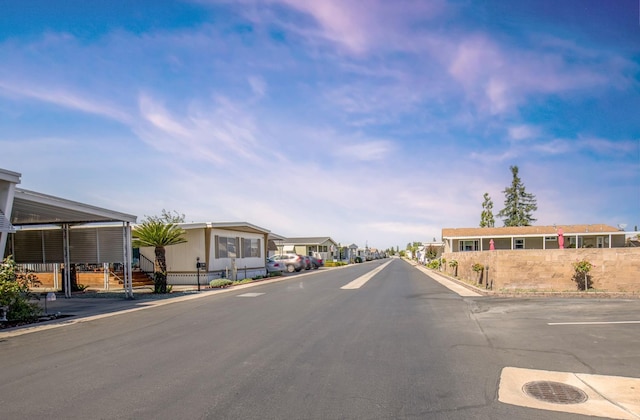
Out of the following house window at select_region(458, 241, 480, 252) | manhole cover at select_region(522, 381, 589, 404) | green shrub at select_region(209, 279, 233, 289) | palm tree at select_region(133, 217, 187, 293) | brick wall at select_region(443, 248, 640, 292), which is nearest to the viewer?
manhole cover at select_region(522, 381, 589, 404)

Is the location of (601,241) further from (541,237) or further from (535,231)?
(535,231)

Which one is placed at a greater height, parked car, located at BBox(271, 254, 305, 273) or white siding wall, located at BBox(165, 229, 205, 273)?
white siding wall, located at BBox(165, 229, 205, 273)

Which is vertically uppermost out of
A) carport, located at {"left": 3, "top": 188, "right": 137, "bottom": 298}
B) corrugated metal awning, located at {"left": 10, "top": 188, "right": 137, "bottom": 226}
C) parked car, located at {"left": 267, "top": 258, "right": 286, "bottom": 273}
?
corrugated metal awning, located at {"left": 10, "top": 188, "right": 137, "bottom": 226}

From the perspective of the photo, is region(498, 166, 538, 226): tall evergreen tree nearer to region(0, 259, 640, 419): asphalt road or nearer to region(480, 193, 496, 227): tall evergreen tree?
region(480, 193, 496, 227): tall evergreen tree

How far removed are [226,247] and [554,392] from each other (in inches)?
903

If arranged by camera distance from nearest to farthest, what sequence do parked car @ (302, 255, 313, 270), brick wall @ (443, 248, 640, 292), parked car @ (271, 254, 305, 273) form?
brick wall @ (443, 248, 640, 292)
parked car @ (271, 254, 305, 273)
parked car @ (302, 255, 313, 270)

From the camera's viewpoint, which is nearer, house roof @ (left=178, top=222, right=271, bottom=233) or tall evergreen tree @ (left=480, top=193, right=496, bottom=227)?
house roof @ (left=178, top=222, right=271, bottom=233)

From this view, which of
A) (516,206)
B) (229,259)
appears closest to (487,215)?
(516,206)

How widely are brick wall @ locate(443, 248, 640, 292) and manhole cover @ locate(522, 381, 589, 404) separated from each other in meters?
11.4

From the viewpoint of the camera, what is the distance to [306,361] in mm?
6484

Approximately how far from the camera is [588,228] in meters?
41.4

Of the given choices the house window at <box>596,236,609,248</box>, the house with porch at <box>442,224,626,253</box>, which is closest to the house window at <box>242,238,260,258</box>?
the house with porch at <box>442,224,626,253</box>

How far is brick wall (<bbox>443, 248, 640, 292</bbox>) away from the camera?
15039 mm

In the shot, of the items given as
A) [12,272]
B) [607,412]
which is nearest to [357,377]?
[607,412]
